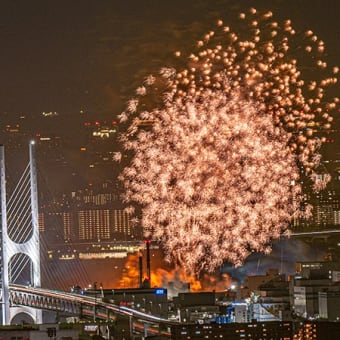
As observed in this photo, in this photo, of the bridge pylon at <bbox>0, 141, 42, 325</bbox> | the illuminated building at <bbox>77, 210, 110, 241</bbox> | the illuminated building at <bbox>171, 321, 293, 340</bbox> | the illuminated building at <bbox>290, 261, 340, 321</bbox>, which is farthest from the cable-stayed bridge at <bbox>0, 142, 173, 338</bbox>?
the illuminated building at <bbox>77, 210, 110, 241</bbox>

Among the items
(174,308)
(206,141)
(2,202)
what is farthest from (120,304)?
(206,141)

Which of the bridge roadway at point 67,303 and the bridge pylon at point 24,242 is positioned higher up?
the bridge pylon at point 24,242

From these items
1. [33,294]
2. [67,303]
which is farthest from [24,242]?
[67,303]

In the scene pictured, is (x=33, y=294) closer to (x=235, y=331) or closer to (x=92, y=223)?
(x=235, y=331)

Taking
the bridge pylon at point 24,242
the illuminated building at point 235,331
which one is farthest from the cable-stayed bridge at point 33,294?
the illuminated building at point 235,331

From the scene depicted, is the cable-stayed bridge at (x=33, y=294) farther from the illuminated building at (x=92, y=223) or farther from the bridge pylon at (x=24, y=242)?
the illuminated building at (x=92, y=223)

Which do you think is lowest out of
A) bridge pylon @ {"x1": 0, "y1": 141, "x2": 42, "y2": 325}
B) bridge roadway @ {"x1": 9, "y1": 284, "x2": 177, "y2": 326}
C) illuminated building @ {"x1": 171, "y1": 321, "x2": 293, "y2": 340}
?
illuminated building @ {"x1": 171, "y1": 321, "x2": 293, "y2": 340}

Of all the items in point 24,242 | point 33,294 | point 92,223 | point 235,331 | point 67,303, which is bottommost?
point 235,331

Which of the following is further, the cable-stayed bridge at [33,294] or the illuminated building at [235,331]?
the cable-stayed bridge at [33,294]

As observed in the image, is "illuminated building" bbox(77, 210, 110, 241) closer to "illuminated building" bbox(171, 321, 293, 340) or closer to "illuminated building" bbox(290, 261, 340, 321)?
"illuminated building" bbox(290, 261, 340, 321)
